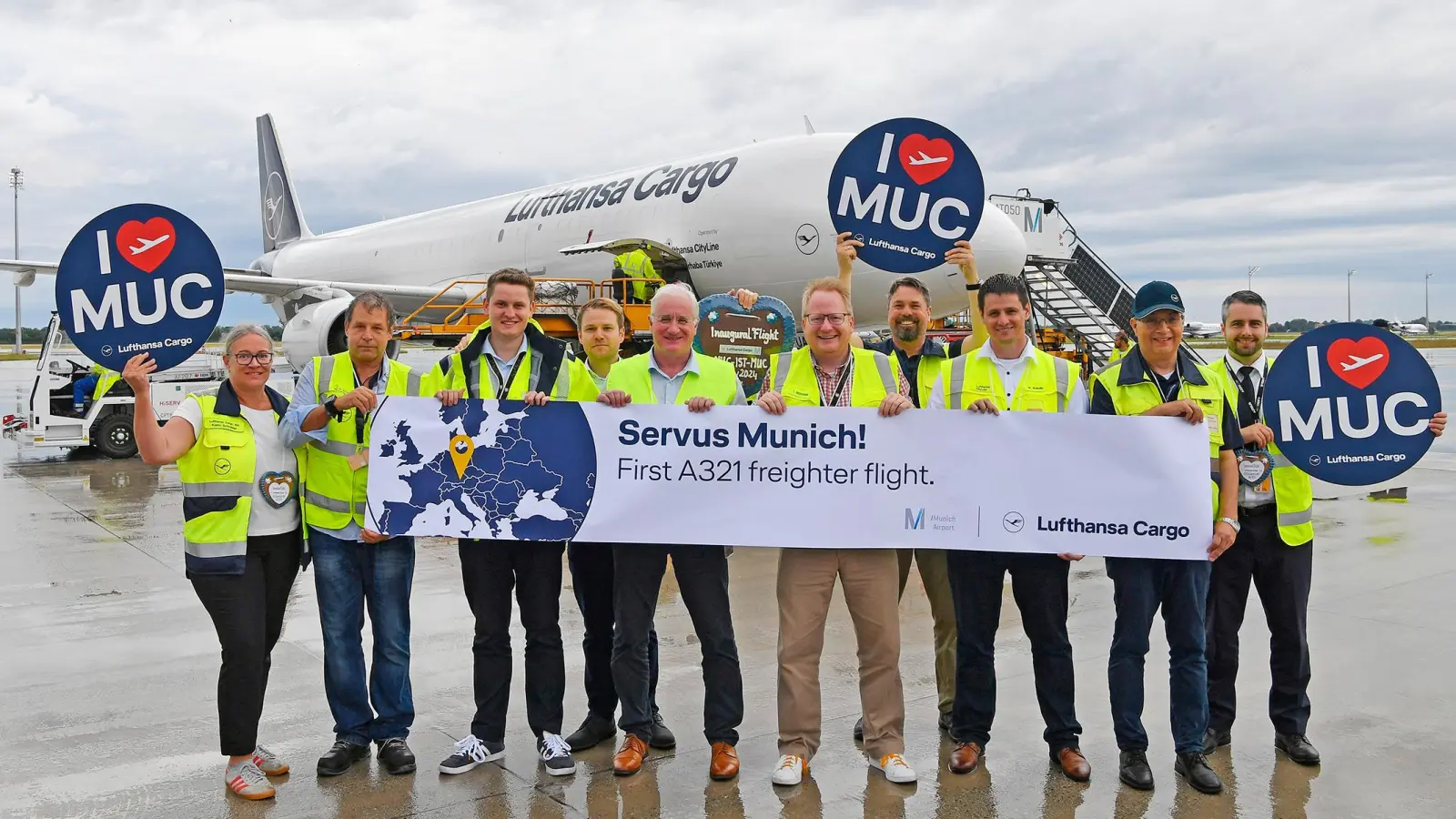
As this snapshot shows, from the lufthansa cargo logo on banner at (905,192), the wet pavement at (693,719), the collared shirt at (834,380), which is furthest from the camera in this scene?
the lufthansa cargo logo on banner at (905,192)

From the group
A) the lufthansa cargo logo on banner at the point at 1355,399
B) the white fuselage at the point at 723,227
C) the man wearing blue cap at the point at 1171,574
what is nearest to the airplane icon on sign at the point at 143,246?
the man wearing blue cap at the point at 1171,574

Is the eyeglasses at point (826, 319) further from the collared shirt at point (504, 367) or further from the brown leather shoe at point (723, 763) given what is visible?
the brown leather shoe at point (723, 763)

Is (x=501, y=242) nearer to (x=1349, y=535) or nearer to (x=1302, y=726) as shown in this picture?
(x=1349, y=535)

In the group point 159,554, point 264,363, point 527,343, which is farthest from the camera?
point 159,554

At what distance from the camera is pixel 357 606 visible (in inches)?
165

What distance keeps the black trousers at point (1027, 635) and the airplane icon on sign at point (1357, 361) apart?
1.51 m

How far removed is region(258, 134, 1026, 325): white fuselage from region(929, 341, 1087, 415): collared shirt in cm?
840

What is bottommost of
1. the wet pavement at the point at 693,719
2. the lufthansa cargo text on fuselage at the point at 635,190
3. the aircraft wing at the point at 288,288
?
the wet pavement at the point at 693,719

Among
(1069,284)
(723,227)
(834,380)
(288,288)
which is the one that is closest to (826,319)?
(834,380)

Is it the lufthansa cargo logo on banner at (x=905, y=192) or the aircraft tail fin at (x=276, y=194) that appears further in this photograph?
the aircraft tail fin at (x=276, y=194)

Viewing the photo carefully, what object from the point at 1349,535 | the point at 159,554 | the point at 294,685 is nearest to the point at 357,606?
the point at 294,685

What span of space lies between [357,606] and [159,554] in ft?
16.9

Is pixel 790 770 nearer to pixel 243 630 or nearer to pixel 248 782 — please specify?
pixel 248 782

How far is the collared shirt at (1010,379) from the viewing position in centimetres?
421
